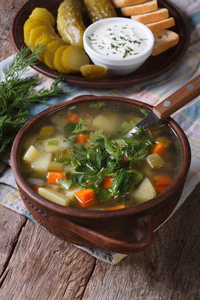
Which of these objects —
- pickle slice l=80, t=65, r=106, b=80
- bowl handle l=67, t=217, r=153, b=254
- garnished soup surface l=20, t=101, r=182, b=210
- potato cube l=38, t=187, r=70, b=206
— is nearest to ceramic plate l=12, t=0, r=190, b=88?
pickle slice l=80, t=65, r=106, b=80

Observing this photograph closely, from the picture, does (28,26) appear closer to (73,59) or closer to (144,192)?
(73,59)

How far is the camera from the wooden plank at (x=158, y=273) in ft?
5.42

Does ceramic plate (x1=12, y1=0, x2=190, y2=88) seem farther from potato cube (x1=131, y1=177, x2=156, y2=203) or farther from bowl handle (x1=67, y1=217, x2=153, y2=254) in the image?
bowl handle (x1=67, y1=217, x2=153, y2=254)

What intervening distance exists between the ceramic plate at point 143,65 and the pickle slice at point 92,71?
0.04 m

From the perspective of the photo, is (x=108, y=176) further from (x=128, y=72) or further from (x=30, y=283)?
(x=128, y=72)

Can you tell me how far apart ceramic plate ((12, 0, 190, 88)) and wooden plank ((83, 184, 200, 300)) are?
3.76 ft

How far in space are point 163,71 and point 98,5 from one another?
0.82m

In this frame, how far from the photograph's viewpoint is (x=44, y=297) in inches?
64.0

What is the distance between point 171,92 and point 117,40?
0.56 m

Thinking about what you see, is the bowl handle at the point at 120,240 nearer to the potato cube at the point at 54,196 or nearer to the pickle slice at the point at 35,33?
the potato cube at the point at 54,196

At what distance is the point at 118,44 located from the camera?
2699 mm

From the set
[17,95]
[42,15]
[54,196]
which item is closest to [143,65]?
[42,15]

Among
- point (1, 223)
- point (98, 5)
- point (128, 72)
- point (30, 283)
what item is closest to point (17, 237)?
point (1, 223)

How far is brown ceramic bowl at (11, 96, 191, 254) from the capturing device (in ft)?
4.70
